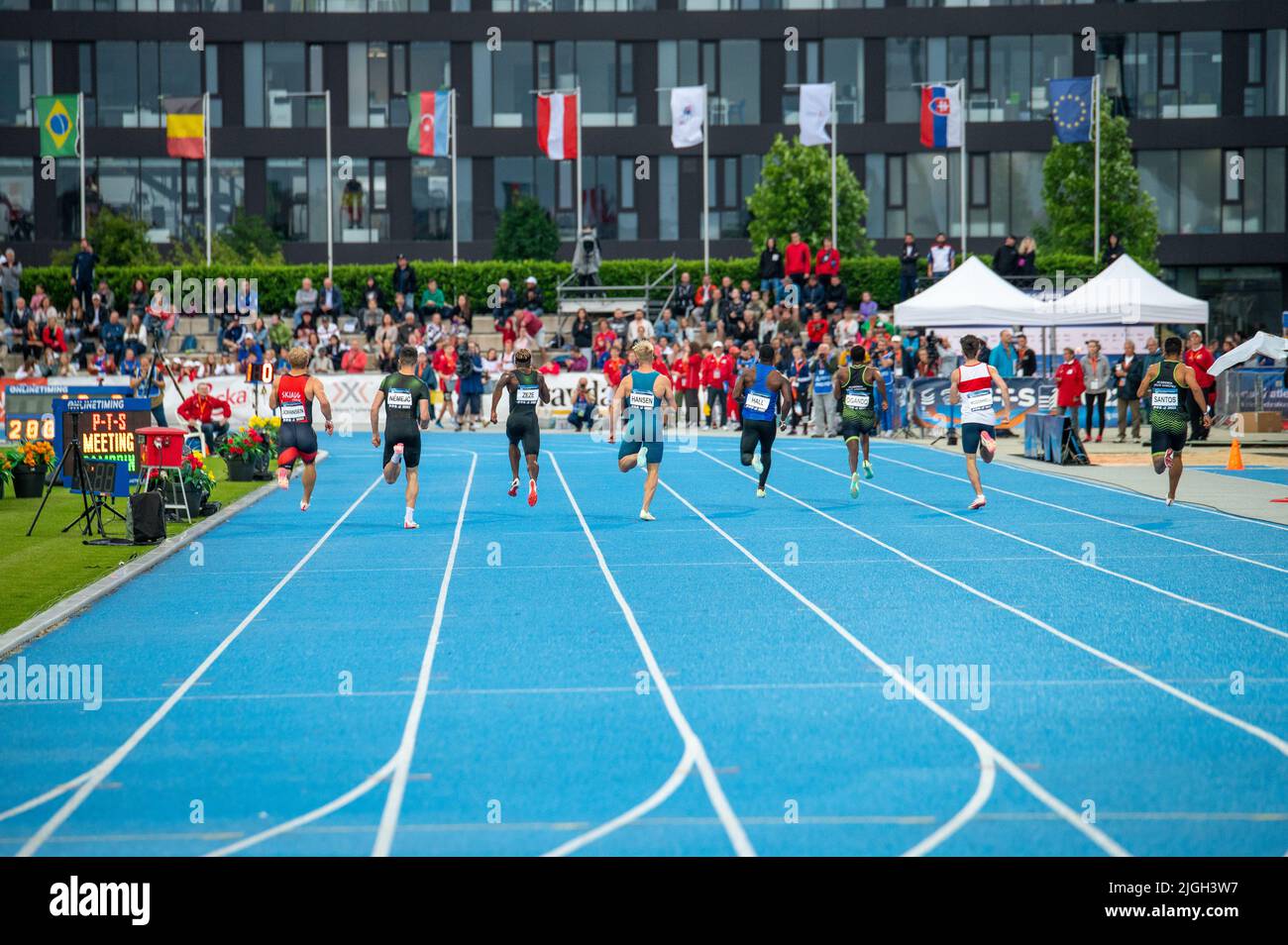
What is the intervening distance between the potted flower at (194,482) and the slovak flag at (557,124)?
32.0 meters

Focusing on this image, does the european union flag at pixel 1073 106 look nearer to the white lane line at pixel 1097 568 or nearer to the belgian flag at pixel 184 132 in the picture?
the belgian flag at pixel 184 132

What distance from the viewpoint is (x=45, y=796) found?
7.83 m

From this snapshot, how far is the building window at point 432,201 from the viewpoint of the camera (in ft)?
201

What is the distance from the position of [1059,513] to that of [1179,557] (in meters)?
4.42

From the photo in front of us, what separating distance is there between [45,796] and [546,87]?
56.3m

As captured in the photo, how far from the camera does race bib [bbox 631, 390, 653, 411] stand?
759 inches

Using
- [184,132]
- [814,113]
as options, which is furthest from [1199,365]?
[184,132]

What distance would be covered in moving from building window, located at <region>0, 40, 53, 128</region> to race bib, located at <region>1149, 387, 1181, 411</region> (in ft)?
168

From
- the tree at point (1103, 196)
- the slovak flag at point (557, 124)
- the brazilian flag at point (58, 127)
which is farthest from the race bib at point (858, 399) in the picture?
the brazilian flag at point (58, 127)

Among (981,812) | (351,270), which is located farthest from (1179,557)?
(351,270)

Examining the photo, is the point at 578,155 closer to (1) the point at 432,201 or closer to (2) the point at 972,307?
(1) the point at 432,201

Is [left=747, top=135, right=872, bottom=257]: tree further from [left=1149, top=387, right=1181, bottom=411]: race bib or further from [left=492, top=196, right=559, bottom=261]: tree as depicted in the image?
[left=1149, top=387, right=1181, bottom=411]: race bib

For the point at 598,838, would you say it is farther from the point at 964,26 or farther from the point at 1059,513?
the point at 964,26
